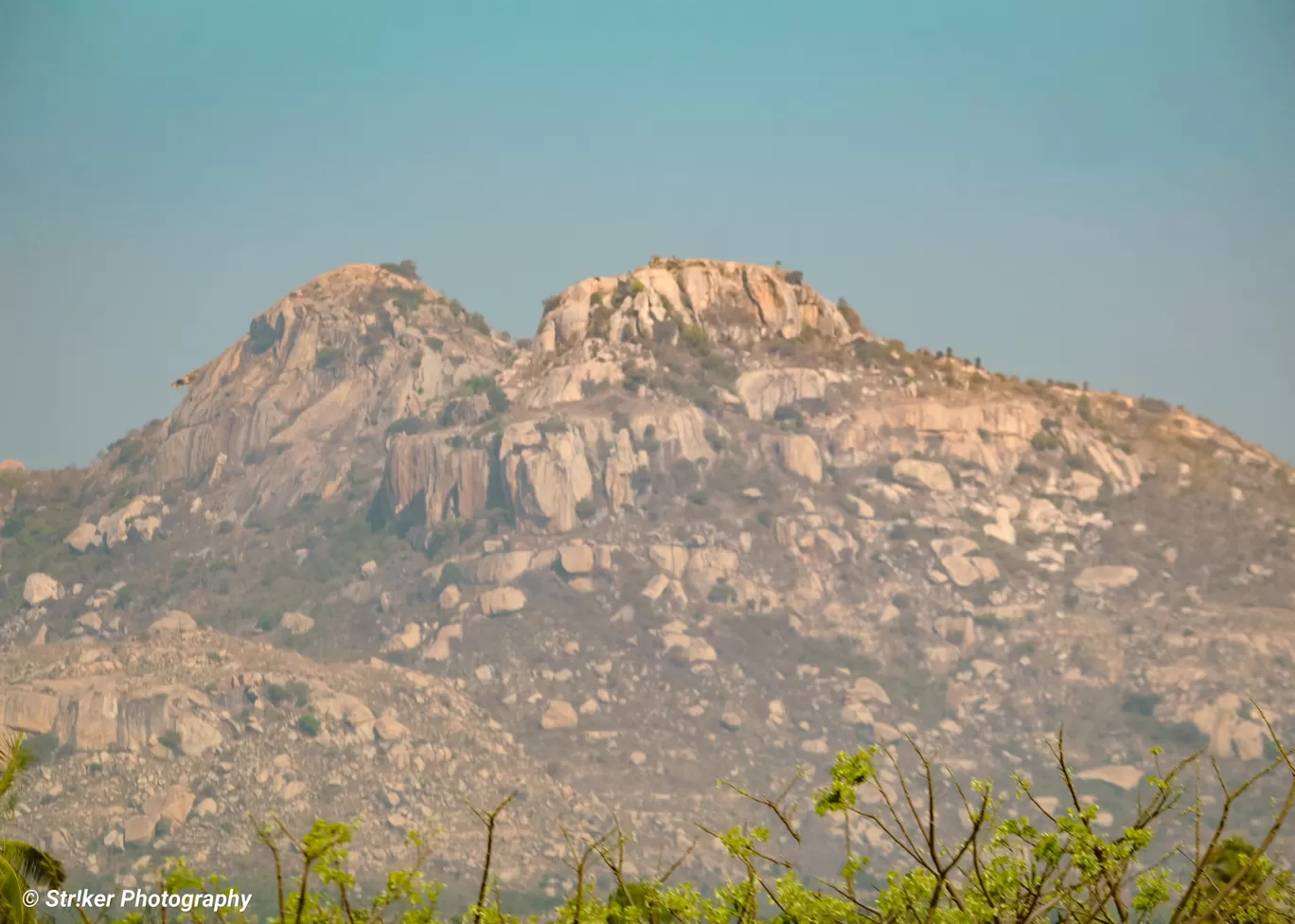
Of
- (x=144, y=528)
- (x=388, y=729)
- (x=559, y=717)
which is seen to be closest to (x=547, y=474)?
(x=559, y=717)

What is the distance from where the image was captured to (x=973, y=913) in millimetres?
20422

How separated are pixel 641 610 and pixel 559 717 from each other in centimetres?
1738

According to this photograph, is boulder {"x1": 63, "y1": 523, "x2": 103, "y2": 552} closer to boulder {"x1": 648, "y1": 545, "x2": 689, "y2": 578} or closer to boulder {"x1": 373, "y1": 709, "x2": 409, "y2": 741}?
boulder {"x1": 373, "y1": 709, "x2": 409, "y2": 741}

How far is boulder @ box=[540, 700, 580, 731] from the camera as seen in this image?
154 metres

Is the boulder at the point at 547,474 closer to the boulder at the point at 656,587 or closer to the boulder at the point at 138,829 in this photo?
the boulder at the point at 656,587

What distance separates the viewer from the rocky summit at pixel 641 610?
14050cm

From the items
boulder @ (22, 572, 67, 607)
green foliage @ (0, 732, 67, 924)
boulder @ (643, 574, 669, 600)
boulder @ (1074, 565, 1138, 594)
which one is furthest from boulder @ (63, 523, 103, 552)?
green foliage @ (0, 732, 67, 924)

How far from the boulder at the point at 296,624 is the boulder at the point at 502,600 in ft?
64.2

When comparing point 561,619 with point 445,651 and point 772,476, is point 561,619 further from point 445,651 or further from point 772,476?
point 772,476

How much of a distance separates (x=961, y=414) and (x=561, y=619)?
56.8 meters

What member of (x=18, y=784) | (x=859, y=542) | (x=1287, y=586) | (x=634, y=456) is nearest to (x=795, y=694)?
(x=859, y=542)

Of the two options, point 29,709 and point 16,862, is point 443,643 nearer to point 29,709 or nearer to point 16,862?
point 29,709

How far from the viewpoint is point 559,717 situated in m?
154

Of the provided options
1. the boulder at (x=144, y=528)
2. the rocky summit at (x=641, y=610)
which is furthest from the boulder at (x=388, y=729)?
the boulder at (x=144, y=528)
